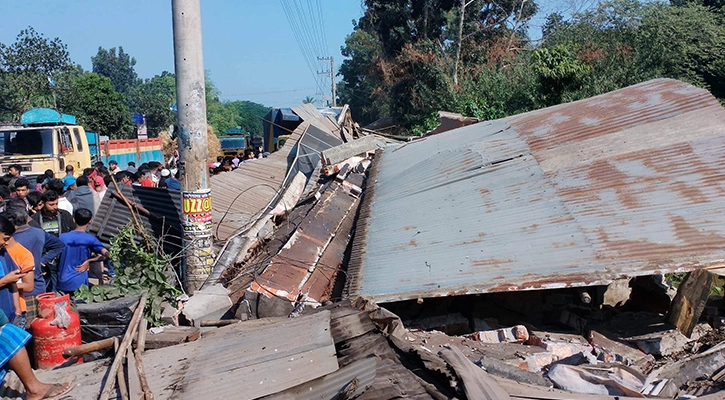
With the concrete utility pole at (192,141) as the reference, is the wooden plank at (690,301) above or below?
below

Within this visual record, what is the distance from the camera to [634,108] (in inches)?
258

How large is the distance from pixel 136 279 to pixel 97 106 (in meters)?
29.2

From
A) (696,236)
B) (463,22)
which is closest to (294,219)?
(696,236)

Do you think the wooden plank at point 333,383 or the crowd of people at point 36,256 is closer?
the wooden plank at point 333,383

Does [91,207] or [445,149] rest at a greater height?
[445,149]

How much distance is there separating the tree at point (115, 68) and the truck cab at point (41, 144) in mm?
84353

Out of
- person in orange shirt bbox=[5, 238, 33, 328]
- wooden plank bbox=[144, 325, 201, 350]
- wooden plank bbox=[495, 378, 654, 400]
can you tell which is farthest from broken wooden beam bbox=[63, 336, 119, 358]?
wooden plank bbox=[495, 378, 654, 400]

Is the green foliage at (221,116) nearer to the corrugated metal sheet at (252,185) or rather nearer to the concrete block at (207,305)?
the corrugated metal sheet at (252,185)

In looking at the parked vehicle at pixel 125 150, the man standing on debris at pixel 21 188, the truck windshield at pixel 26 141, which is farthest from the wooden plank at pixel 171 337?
the parked vehicle at pixel 125 150

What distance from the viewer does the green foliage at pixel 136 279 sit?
4883 millimetres

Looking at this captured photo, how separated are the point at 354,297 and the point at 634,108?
153 inches

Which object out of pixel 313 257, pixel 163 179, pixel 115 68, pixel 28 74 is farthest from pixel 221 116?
pixel 313 257

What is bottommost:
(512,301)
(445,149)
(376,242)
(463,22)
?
(512,301)

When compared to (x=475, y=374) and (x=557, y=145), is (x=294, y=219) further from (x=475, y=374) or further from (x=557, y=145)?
(x=475, y=374)
